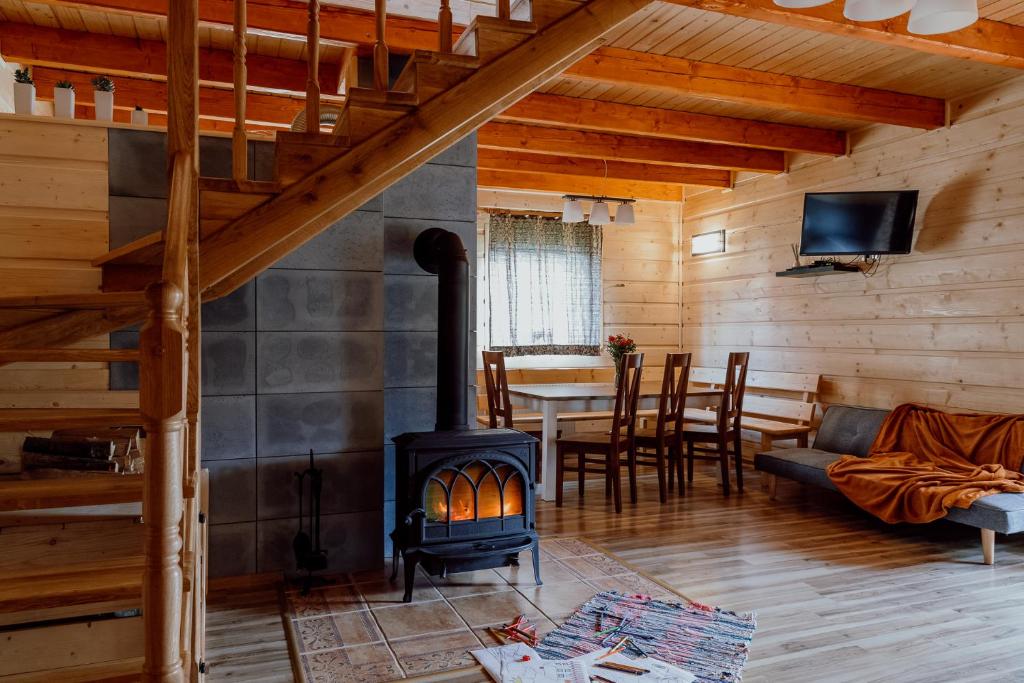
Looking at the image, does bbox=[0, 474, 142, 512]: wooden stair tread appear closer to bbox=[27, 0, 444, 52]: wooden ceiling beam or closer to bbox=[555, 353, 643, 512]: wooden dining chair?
bbox=[27, 0, 444, 52]: wooden ceiling beam

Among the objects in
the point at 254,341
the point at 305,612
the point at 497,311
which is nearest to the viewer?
the point at 305,612

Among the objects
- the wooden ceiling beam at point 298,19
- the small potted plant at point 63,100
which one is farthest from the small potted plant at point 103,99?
the wooden ceiling beam at point 298,19

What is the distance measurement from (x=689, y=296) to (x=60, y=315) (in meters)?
5.89

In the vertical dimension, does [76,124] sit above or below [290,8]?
below

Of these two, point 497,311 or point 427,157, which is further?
point 497,311

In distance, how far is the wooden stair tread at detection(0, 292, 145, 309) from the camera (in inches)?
71.4

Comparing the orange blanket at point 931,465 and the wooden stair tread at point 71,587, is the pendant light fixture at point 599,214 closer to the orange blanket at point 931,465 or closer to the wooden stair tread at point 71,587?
the orange blanket at point 931,465

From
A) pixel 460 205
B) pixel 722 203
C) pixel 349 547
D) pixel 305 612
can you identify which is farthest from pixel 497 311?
pixel 305 612

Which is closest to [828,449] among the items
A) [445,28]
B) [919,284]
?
[919,284]

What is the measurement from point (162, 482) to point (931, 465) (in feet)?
13.9

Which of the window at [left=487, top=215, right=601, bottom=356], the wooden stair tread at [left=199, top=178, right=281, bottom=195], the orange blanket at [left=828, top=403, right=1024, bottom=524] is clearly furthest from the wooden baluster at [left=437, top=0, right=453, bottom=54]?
the window at [left=487, top=215, right=601, bottom=356]

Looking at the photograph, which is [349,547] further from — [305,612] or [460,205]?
[460,205]

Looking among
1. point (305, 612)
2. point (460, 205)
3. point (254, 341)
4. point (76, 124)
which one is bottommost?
point (305, 612)

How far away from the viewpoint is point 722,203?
22.4ft
